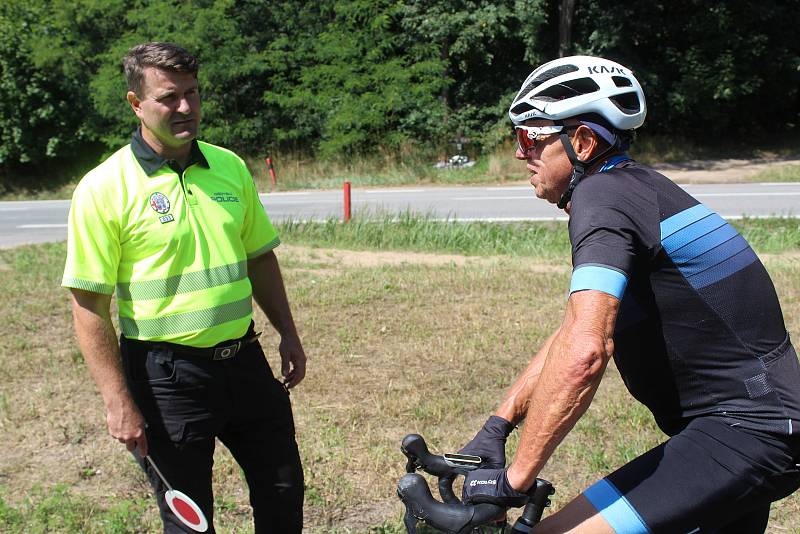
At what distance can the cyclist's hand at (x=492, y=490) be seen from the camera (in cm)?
208

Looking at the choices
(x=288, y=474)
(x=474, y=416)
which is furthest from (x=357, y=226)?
(x=288, y=474)

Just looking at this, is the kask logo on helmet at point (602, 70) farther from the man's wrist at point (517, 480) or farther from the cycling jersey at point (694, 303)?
the man's wrist at point (517, 480)

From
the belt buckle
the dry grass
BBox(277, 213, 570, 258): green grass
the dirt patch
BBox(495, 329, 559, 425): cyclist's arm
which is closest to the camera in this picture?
BBox(495, 329, 559, 425): cyclist's arm

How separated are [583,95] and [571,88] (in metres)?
0.05

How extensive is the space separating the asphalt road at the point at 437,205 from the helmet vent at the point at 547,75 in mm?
10575

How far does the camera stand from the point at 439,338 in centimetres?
680

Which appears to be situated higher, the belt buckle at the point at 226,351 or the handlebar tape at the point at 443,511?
the belt buckle at the point at 226,351

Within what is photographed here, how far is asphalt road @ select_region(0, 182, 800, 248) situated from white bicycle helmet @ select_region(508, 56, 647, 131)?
10594 millimetres

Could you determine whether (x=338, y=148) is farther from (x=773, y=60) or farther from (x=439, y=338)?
(x=439, y=338)

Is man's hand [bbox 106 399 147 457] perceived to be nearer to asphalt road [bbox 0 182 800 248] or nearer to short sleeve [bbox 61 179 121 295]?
short sleeve [bbox 61 179 121 295]

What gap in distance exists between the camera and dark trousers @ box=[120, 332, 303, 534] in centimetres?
297

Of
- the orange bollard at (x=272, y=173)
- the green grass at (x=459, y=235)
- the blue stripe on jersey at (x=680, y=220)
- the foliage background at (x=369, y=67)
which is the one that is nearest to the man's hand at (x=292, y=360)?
the blue stripe on jersey at (x=680, y=220)

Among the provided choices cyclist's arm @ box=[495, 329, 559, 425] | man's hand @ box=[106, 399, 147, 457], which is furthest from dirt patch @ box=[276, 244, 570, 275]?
cyclist's arm @ box=[495, 329, 559, 425]

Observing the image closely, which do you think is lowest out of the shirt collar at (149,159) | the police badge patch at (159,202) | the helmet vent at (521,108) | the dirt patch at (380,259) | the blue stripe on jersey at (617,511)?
the dirt patch at (380,259)
